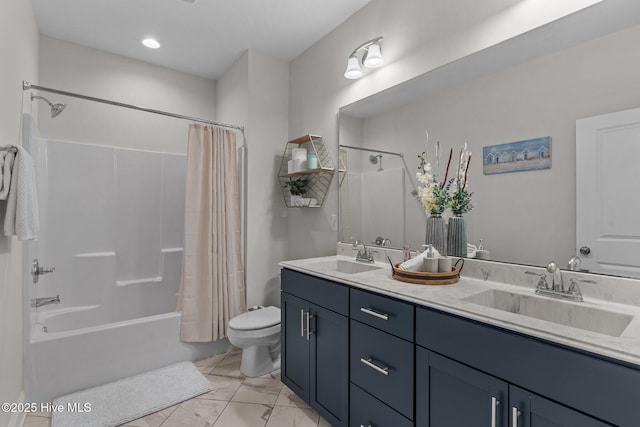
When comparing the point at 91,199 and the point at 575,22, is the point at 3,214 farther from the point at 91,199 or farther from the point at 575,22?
the point at 575,22

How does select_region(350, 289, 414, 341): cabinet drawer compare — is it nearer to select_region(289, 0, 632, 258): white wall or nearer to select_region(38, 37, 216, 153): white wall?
select_region(289, 0, 632, 258): white wall

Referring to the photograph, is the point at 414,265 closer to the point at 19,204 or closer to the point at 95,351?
the point at 19,204

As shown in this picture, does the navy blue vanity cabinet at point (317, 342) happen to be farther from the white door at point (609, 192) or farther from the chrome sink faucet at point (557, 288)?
the white door at point (609, 192)

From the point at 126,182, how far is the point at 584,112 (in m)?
3.40

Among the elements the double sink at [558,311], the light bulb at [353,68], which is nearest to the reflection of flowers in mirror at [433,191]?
the double sink at [558,311]

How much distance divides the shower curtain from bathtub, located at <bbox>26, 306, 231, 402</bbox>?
5.7 inches

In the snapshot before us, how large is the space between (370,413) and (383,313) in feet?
1.57

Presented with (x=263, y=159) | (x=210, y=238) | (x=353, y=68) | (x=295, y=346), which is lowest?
(x=295, y=346)

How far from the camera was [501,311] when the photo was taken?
107cm

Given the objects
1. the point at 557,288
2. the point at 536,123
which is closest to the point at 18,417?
the point at 557,288

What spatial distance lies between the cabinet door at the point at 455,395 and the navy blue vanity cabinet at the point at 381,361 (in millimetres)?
55

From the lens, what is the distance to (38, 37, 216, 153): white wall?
2738 mm

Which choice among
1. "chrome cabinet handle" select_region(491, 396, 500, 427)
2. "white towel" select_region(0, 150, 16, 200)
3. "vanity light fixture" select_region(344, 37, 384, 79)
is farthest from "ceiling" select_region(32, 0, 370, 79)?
"chrome cabinet handle" select_region(491, 396, 500, 427)

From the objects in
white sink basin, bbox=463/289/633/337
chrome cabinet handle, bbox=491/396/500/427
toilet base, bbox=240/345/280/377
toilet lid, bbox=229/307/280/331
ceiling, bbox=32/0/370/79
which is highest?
ceiling, bbox=32/0/370/79
